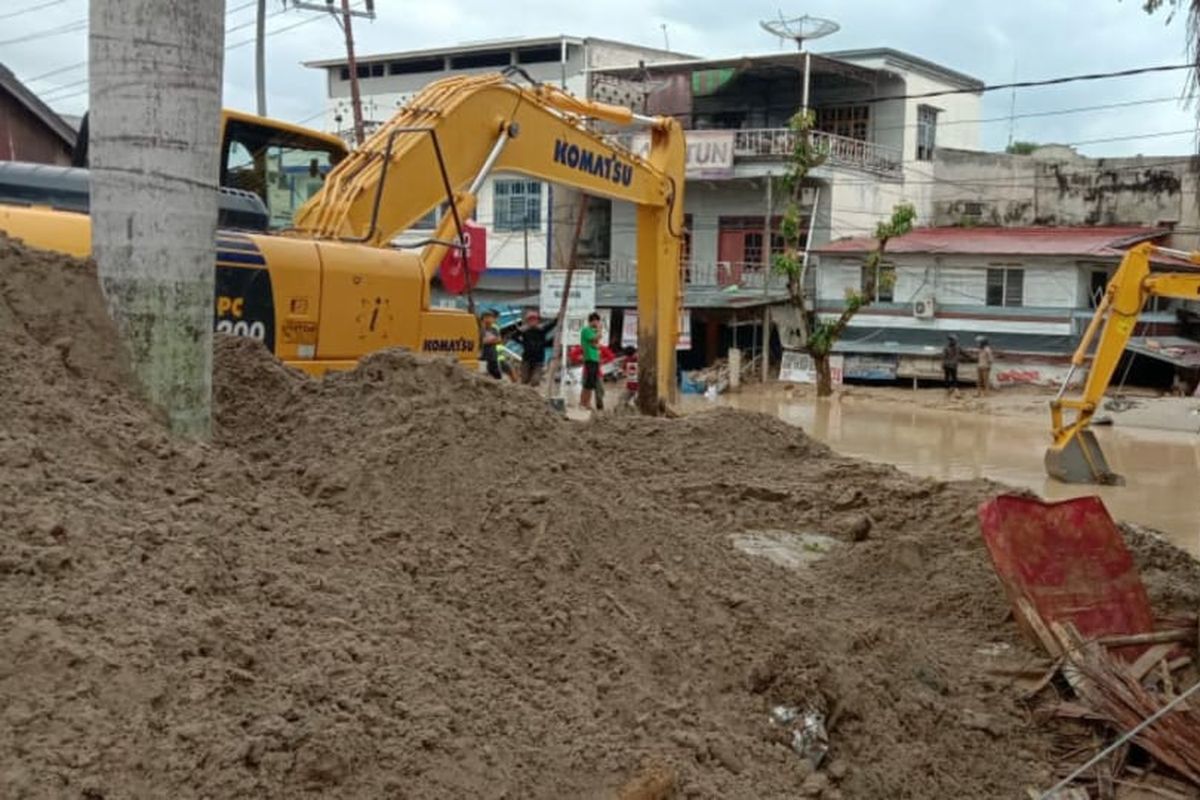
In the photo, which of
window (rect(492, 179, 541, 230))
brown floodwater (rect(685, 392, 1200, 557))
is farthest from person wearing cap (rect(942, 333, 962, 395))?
window (rect(492, 179, 541, 230))

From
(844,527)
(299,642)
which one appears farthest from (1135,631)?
(299,642)

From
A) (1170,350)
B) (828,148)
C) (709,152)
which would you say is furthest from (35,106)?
(1170,350)

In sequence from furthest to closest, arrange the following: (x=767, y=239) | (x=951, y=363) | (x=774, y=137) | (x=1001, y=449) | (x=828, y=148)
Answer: (x=774, y=137) < (x=767, y=239) < (x=828, y=148) < (x=951, y=363) < (x=1001, y=449)

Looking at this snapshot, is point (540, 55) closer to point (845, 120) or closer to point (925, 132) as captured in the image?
point (845, 120)

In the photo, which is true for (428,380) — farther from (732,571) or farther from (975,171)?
(975,171)

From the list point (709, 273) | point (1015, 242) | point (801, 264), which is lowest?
point (709, 273)

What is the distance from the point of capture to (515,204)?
4297cm

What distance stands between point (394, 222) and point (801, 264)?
2626 centimetres

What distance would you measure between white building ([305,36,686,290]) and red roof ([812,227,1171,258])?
32.2ft

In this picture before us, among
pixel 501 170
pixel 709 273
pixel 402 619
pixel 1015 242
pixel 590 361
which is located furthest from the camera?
pixel 709 273

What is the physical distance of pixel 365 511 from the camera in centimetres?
466

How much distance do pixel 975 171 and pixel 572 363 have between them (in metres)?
21.5

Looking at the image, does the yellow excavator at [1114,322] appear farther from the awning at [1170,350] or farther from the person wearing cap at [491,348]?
the awning at [1170,350]

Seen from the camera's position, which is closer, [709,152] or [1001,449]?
[1001,449]
